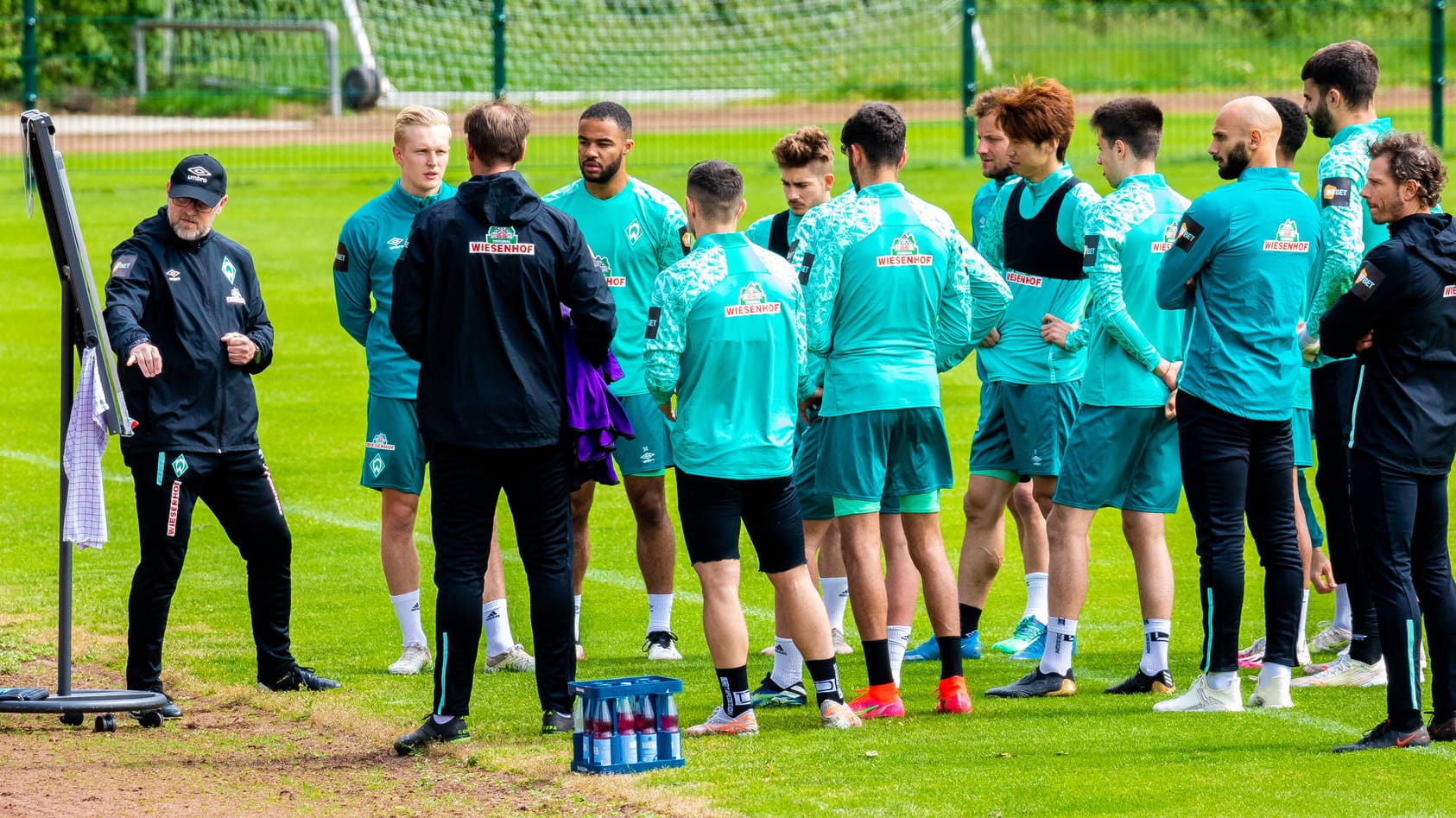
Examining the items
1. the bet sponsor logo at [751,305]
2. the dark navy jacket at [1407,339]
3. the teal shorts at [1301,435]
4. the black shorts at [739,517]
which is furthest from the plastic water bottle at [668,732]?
the teal shorts at [1301,435]

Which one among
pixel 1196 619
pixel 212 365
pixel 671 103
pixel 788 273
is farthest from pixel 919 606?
pixel 671 103

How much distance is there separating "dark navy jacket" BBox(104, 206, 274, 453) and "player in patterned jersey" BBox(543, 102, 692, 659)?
1642mm

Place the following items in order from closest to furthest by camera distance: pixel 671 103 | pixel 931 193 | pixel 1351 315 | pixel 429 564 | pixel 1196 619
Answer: pixel 1351 315 < pixel 1196 619 < pixel 429 564 < pixel 931 193 < pixel 671 103

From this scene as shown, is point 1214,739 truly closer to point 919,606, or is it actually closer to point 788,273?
point 788,273

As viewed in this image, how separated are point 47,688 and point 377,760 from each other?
1.86 metres

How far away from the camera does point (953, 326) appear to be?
7.29 meters

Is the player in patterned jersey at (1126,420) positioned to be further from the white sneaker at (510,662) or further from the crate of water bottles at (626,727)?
the white sneaker at (510,662)

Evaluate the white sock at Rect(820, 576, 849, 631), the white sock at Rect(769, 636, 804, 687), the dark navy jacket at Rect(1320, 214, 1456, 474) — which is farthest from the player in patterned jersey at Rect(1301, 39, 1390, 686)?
the white sock at Rect(769, 636, 804, 687)

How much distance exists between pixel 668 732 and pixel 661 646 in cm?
196

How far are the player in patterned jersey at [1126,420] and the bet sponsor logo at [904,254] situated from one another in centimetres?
73

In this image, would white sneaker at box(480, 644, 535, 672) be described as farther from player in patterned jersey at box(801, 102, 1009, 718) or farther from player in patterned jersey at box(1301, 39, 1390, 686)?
player in patterned jersey at box(1301, 39, 1390, 686)

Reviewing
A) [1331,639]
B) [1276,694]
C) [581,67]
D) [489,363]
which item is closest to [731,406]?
[489,363]

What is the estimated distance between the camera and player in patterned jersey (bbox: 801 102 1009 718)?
6.93 metres

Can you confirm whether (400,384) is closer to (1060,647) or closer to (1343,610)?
(1060,647)
